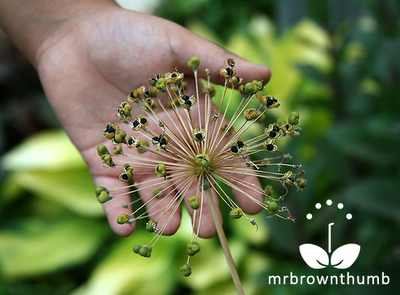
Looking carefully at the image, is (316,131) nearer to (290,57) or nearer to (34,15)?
(290,57)

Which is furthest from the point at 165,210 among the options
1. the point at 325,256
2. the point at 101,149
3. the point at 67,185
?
the point at 67,185

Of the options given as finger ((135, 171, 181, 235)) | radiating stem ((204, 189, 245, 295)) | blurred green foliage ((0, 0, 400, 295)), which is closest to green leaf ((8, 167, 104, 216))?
blurred green foliage ((0, 0, 400, 295))

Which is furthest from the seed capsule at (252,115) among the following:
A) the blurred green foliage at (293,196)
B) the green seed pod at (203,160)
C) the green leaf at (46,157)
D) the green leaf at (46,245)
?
the green leaf at (46,245)

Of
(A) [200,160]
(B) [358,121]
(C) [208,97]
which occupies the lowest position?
(A) [200,160]

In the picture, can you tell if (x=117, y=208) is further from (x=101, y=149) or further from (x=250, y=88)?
(x=250, y=88)

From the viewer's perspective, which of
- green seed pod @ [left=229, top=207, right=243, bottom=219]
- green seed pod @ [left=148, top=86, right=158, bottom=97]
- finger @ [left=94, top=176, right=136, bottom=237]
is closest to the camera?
green seed pod @ [left=229, top=207, right=243, bottom=219]

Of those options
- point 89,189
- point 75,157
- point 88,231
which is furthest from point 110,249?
point 75,157

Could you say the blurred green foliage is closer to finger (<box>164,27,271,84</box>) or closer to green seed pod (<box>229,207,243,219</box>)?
finger (<box>164,27,271,84</box>)
